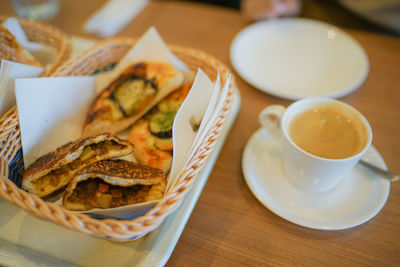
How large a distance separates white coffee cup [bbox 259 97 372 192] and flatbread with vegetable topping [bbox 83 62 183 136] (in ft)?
1.37

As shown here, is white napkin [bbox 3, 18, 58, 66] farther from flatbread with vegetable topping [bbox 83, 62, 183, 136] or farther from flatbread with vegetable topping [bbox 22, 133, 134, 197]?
flatbread with vegetable topping [bbox 22, 133, 134, 197]

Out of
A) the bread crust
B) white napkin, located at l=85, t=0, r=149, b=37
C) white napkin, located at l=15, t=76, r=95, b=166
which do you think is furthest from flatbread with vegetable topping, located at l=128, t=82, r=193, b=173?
white napkin, located at l=85, t=0, r=149, b=37

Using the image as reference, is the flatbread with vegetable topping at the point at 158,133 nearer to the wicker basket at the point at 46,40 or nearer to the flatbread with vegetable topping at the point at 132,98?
the flatbread with vegetable topping at the point at 132,98

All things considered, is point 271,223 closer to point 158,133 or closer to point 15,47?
point 158,133

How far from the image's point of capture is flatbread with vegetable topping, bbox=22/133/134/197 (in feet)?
2.86

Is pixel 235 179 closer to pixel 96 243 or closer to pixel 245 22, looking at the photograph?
pixel 96 243

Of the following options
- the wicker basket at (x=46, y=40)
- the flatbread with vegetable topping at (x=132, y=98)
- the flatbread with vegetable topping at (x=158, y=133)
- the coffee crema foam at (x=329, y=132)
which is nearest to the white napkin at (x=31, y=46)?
the wicker basket at (x=46, y=40)

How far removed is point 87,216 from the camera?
2.26 ft

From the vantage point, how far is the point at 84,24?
72.9 inches

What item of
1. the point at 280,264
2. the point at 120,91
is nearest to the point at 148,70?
the point at 120,91

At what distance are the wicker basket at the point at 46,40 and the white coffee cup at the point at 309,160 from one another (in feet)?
2.90

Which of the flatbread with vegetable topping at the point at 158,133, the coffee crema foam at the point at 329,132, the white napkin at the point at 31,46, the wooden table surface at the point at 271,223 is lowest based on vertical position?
the wooden table surface at the point at 271,223

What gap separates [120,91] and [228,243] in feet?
2.46

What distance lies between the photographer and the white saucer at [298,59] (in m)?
1.36
